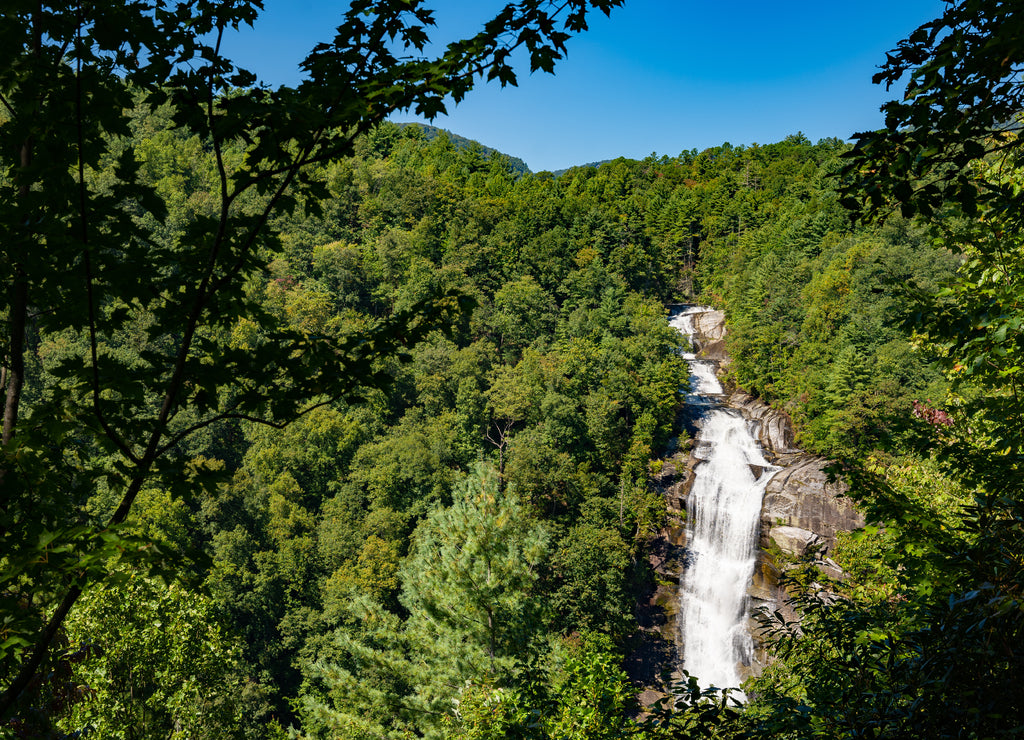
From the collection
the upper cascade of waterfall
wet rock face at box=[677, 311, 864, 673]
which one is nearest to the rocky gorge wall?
wet rock face at box=[677, 311, 864, 673]

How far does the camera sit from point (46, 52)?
229 centimetres

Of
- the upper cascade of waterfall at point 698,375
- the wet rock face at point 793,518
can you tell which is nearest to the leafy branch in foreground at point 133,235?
the wet rock face at point 793,518

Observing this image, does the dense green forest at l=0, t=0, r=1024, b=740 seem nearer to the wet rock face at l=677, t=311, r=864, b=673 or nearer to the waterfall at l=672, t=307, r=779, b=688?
the waterfall at l=672, t=307, r=779, b=688

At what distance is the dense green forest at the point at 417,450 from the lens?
2.29 meters

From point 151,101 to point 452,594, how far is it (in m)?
9.90

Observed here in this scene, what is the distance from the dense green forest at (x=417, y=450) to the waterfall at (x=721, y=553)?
2.35 metres

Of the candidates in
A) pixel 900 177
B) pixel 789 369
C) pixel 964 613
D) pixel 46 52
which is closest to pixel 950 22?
pixel 900 177

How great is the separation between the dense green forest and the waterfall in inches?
92.7

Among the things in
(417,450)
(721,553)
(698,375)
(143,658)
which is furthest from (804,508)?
(143,658)

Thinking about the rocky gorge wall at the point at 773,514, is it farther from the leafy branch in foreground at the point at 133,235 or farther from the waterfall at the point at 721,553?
the leafy branch in foreground at the point at 133,235

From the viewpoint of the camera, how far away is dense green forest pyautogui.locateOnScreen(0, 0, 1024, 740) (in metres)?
2.29

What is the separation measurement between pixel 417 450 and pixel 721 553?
15.7 metres

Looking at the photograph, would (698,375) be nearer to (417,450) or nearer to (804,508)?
(804,508)

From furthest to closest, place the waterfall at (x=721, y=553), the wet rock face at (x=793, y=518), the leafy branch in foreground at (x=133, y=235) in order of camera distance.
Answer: the waterfall at (x=721, y=553) < the wet rock face at (x=793, y=518) < the leafy branch in foreground at (x=133, y=235)
